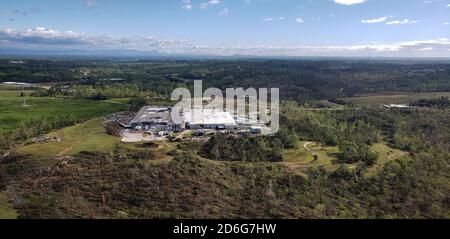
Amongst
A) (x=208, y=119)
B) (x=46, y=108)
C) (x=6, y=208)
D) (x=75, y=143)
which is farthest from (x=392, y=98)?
(x=6, y=208)

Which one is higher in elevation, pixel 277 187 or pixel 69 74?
pixel 69 74

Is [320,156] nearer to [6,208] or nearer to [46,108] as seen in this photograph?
[6,208]

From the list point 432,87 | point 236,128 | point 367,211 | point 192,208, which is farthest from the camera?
point 432,87

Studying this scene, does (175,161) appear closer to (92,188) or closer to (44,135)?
(92,188)

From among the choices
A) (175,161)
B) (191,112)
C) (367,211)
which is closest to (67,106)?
(191,112)

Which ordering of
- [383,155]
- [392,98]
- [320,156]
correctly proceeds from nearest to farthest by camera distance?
1. [320,156]
2. [383,155]
3. [392,98]

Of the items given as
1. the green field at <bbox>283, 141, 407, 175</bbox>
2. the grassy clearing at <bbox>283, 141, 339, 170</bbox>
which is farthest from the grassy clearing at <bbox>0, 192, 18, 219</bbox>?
the grassy clearing at <bbox>283, 141, 339, 170</bbox>
